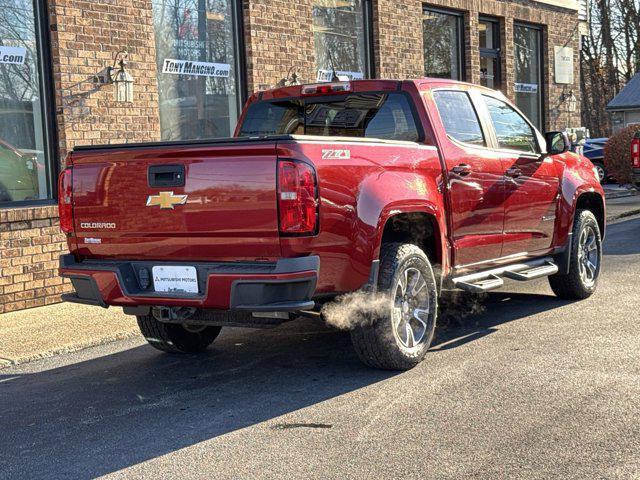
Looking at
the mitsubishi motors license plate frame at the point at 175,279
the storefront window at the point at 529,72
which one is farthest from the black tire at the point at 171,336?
the storefront window at the point at 529,72

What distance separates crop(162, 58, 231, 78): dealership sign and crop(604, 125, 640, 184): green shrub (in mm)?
12609

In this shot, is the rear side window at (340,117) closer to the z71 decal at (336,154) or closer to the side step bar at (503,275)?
the side step bar at (503,275)

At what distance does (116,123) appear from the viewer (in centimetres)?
1062

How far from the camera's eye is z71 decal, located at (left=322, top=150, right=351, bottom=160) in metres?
5.50

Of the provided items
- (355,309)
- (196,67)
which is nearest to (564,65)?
(196,67)

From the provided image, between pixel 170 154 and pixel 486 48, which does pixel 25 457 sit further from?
pixel 486 48

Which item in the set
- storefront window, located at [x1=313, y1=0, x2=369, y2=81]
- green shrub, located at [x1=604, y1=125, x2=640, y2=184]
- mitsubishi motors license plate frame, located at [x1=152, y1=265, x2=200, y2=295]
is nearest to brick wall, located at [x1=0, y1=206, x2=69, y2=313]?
mitsubishi motors license plate frame, located at [x1=152, y1=265, x2=200, y2=295]

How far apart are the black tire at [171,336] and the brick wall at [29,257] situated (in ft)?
9.14

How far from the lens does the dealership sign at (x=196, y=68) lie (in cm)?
1158

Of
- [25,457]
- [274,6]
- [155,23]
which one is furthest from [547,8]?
[25,457]

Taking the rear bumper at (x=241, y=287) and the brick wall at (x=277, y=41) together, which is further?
the brick wall at (x=277, y=41)

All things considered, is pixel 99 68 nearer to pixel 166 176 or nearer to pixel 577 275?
pixel 166 176

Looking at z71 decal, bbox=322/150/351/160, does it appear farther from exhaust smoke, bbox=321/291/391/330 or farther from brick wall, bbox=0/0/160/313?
brick wall, bbox=0/0/160/313

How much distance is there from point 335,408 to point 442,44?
12.6 m
